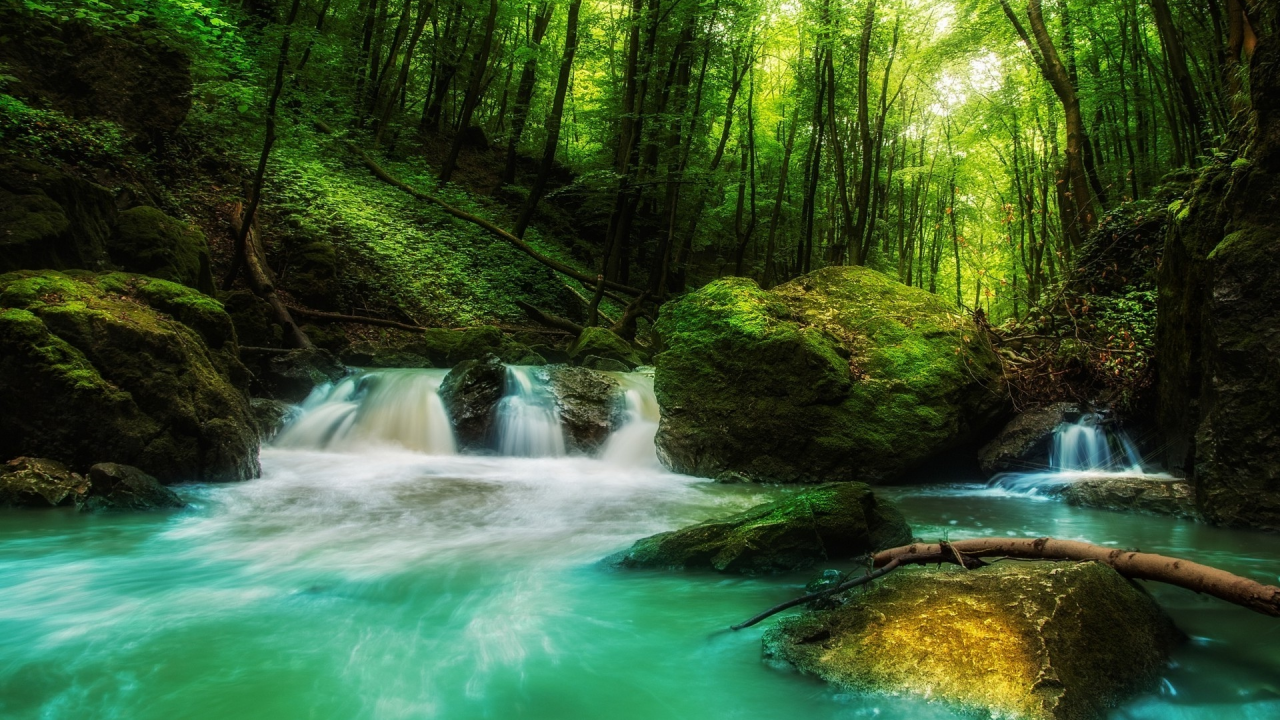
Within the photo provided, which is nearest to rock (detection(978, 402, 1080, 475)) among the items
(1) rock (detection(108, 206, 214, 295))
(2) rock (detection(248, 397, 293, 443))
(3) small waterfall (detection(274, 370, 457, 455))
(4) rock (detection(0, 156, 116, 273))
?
(3) small waterfall (detection(274, 370, 457, 455))

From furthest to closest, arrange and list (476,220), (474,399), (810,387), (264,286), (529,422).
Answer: (476,220), (264,286), (474,399), (529,422), (810,387)

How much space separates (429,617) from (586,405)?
631 centimetres

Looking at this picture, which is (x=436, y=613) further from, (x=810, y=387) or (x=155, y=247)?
(x=155, y=247)

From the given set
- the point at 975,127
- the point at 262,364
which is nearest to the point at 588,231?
the point at 975,127

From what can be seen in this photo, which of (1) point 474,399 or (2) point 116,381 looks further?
(1) point 474,399

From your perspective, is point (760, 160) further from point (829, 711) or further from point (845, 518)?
point (829, 711)

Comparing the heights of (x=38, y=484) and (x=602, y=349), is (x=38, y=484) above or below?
below

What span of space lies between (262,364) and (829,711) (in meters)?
10.6

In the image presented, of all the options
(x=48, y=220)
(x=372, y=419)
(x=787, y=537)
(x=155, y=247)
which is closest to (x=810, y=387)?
(x=787, y=537)

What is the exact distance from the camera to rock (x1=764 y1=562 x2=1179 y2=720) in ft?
7.96

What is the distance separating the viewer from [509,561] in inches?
201

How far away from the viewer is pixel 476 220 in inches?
643

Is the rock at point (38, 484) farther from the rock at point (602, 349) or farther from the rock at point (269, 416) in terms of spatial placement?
the rock at point (602, 349)

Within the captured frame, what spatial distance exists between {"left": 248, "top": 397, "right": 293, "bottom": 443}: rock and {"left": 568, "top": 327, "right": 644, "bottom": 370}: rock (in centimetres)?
538
